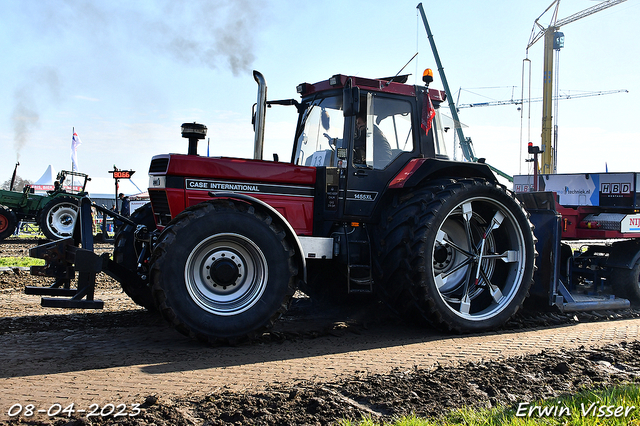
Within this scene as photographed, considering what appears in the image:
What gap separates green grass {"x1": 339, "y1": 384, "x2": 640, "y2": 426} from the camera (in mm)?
3123

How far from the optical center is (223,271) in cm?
484

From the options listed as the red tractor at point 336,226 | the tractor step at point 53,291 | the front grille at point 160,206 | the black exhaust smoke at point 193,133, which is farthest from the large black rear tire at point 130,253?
the black exhaust smoke at point 193,133

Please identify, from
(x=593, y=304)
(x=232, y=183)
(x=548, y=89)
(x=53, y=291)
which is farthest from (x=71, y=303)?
(x=548, y=89)

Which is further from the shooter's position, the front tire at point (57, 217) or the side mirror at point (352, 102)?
the front tire at point (57, 217)

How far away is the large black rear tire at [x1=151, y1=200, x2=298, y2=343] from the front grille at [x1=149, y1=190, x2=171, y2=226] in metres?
0.69

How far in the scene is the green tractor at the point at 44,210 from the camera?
16.4 metres

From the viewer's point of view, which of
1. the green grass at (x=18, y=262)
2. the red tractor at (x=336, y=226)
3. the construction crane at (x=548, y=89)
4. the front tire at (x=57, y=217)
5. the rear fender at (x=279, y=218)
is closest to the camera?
the red tractor at (x=336, y=226)

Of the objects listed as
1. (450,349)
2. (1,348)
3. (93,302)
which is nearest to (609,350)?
(450,349)

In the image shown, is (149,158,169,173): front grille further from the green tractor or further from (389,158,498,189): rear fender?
the green tractor

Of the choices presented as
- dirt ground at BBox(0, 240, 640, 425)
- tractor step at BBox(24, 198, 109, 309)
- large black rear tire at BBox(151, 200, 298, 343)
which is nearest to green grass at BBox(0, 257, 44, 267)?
dirt ground at BBox(0, 240, 640, 425)

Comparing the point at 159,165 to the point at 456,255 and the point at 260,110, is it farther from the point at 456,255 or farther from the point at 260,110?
the point at 456,255

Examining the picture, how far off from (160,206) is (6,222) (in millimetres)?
14184

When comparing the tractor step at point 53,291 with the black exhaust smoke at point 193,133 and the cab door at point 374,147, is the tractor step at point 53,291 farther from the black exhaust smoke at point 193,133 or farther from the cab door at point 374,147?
the cab door at point 374,147

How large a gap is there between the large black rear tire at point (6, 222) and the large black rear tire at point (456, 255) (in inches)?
604
